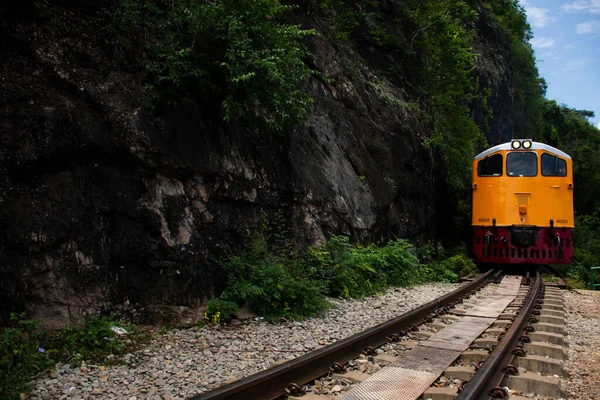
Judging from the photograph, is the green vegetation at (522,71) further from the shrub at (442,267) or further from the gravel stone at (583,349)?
the gravel stone at (583,349)

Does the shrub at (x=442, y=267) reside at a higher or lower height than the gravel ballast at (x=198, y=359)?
higher

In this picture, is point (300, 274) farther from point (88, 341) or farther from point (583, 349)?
point (583, 349)

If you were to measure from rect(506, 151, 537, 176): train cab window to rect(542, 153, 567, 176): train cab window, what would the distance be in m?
0.28

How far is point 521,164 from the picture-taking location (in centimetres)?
1504

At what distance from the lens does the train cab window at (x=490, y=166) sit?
Answer: 604 inches

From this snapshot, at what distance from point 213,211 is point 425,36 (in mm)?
13271

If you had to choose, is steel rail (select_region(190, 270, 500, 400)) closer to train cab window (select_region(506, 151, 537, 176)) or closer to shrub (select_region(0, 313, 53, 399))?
shrub (select_region(0, 313, 53, 399))

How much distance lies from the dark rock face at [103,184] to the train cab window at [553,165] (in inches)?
367

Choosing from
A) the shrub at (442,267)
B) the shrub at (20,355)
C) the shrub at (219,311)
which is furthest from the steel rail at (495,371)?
the shrub at (442,267)

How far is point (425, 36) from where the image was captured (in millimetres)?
17594

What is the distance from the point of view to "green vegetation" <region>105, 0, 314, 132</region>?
700cm

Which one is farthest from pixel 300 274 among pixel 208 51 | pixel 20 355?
pixel 20 355

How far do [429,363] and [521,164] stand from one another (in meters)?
11.9

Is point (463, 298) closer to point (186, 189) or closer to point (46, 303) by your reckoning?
point (186, 189)
